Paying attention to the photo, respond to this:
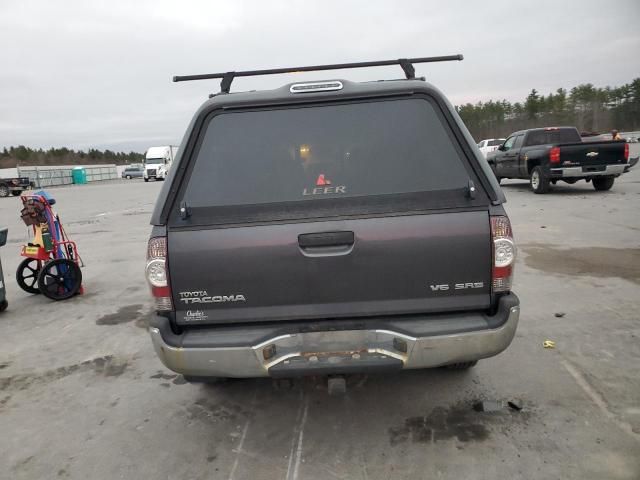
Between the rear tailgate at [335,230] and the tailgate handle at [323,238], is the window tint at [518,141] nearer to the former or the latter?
the rear tailgate at [335,230]

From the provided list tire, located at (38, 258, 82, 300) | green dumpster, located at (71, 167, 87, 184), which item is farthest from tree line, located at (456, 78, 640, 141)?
tire, located at (38, 258, 82, 300)

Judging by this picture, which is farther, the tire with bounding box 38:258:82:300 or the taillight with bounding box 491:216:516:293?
the tire with bounding box 38:258:82:300

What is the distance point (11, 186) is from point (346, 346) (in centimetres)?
3891

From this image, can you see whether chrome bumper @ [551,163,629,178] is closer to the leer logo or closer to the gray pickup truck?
the gray pickup truck

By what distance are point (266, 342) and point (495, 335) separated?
49.3 inches

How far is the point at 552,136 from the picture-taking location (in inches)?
594

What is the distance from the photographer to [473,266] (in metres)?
2.53

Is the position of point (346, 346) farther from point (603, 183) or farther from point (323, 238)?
point (603, 183)

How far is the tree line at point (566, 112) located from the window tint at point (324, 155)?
3039 inches

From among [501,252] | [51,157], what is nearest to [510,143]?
[501,252]

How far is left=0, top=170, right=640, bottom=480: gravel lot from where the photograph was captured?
2641mm

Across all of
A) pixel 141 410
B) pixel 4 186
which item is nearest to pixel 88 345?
pixel 141 410

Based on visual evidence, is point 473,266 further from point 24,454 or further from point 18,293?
point 18,293

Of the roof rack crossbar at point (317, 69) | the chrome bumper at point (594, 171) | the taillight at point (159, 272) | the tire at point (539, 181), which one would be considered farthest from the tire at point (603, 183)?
the taillight at point (159, 272)
